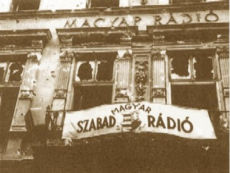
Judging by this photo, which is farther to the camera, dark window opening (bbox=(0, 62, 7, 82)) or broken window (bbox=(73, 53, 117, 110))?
dark window opening (bbox=(0, 62, 7, 82))

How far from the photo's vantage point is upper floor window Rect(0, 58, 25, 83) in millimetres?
10993

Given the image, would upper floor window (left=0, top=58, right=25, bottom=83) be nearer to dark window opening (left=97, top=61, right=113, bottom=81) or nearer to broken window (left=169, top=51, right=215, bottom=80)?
dark window opening (left=97, top=61, right=113, bottom=81)

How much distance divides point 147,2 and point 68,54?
2846mm

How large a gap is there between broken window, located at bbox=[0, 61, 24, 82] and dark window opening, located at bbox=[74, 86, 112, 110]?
68.4 inches

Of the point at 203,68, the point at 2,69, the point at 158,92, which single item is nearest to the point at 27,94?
the point at 2,69

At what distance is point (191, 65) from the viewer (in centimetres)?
1054

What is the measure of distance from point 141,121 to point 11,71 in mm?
4556

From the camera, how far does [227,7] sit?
1127cm

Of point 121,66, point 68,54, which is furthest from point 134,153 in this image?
point 68,54

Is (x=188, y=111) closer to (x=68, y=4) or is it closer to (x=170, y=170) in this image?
(x=170, y=170)

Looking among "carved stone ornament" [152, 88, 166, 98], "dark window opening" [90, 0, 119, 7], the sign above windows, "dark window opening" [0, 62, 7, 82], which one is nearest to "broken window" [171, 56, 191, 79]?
"carved stone ornament" [152, 88, 166, 98]

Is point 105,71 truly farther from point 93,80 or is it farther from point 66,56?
point 66,56

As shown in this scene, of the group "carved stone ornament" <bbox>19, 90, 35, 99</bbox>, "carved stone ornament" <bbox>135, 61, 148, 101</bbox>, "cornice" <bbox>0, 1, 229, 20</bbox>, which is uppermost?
"cornice" <bbox>0, 1, 229, 20</bbox>

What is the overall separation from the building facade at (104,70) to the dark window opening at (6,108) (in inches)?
1.0
